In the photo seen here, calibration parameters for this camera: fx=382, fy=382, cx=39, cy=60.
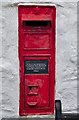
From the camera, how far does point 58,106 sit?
435 centimetres

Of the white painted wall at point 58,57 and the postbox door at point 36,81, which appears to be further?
the postbox door at point 36,81

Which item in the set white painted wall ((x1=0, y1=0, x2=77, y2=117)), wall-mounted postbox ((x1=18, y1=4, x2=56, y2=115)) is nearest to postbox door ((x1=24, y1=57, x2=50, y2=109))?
wall-mounted postbox ((x1=18, y1=4, x2=56, y2=115))

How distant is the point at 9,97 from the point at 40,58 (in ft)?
2.67

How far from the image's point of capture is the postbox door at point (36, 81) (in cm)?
621

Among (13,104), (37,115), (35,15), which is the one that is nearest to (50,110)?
(37,115)

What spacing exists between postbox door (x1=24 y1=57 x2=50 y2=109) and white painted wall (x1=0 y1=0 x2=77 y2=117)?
0.16 m

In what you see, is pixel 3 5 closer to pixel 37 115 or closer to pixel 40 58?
pixel 40 58

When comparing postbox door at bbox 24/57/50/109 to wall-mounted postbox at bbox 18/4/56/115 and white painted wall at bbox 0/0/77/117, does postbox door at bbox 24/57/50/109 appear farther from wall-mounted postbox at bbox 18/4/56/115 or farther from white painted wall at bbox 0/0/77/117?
white painted wall at bbox 0/0/77/117

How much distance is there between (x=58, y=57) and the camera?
622cm

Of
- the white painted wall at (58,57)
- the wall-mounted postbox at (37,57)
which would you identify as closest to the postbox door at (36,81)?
the wall-mounted postbox at (37,57)

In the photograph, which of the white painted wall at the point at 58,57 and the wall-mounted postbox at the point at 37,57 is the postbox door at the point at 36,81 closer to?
the wall-mounted postbox at the point at 37,57

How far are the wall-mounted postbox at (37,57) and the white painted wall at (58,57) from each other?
3.4 inches

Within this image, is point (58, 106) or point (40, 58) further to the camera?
point (40, 58)

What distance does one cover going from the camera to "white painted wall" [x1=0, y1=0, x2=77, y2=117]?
6.11m
